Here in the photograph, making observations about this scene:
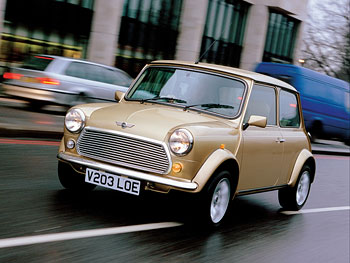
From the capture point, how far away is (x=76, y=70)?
15.0 meters

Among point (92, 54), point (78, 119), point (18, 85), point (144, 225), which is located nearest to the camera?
point (144, 225)

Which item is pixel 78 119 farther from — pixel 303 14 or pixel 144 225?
pixel 303 14

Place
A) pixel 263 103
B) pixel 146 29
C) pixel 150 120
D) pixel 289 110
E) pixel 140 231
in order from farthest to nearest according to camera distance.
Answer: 1. pixel 146 29
2. pixel 289 110
3. pixel 263 103
4. pixel 150 120
5. pixel 140 231

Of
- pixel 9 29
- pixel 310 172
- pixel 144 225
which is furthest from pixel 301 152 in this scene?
pixel 9 29

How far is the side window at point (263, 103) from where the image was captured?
6.18 m

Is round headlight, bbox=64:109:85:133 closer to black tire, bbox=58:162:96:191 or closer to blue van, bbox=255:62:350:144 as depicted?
black tire, bbox=58:162:96:191

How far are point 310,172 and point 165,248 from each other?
3747mm

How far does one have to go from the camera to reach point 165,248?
4.59 meters

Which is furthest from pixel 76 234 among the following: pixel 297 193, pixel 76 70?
pixel 76 70

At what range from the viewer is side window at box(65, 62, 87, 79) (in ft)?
48.4

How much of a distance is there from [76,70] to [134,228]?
1058 cm

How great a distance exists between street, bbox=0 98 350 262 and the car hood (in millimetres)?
633

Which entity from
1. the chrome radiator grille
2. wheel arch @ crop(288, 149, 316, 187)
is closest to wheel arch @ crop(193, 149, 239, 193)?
the chrome radiator grille

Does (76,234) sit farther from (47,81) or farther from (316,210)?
(47,81)
